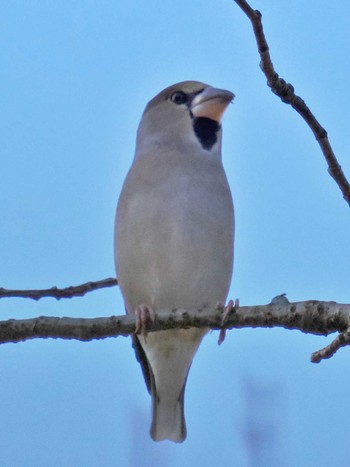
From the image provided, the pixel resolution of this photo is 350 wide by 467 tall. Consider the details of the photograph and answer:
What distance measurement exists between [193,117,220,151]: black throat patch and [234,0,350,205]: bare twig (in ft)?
6.65

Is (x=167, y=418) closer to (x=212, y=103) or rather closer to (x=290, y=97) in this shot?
(x=212, y=103)

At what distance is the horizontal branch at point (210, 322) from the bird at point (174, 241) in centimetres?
98

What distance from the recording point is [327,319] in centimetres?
280

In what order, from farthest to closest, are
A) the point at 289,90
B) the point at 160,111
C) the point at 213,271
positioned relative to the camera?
the point at 160,111 < the point at 213,271 < the point at 289,90

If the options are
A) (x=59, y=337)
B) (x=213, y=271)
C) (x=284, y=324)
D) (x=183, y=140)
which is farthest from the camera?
(x=183, y=140)

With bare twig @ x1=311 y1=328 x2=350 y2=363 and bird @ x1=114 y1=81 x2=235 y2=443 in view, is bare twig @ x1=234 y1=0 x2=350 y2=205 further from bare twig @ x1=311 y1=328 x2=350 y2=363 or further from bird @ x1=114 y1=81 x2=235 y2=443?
bird @ x1=114 y1=81 x2=235 y2=443

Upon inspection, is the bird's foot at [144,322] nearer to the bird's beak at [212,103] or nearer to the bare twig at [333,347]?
the bare twig at [333,347]

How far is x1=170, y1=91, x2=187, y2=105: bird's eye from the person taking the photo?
5.10 m

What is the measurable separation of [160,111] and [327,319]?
8.53 ft

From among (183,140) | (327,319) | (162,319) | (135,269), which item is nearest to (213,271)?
(135,269)

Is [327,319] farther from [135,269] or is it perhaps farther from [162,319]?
[135,269]

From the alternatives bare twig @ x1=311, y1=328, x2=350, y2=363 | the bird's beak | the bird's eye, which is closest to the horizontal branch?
bare twig @ x1=311, y1=328, x2=350, y2=363

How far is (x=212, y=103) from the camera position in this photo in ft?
15.7

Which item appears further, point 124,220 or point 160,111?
point 160,111
